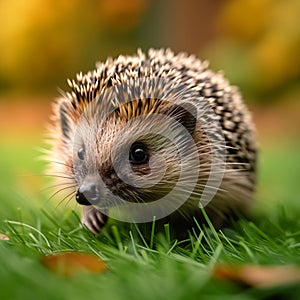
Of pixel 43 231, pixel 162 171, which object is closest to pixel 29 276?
pixel 43 231

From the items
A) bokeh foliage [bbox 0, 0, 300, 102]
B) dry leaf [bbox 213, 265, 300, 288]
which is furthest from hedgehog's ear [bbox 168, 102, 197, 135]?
bokeh foliage [bbox 0, 0, 300, 102]

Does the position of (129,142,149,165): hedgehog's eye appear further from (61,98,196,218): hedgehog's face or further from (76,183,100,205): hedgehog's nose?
(76,183,100,205): hedgehog's nose

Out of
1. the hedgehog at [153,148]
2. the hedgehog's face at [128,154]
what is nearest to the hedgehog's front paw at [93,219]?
the hedgehog at [153,148]

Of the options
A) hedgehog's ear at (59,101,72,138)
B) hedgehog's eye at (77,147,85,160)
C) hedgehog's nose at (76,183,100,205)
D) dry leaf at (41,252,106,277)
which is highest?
hedgehog's ear at (59,101,72,138)

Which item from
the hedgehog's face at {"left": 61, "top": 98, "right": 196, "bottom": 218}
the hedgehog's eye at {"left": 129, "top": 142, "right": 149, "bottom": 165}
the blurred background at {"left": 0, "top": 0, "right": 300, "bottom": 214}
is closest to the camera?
the hedgehog's face at {"left": 61, "top": 98, "right": 196, "bottom": 218}

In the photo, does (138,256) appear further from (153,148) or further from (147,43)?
(147,43)

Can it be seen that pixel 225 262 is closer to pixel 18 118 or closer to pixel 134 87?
pixel 134 87

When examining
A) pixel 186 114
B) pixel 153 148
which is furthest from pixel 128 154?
pixel 186 114
